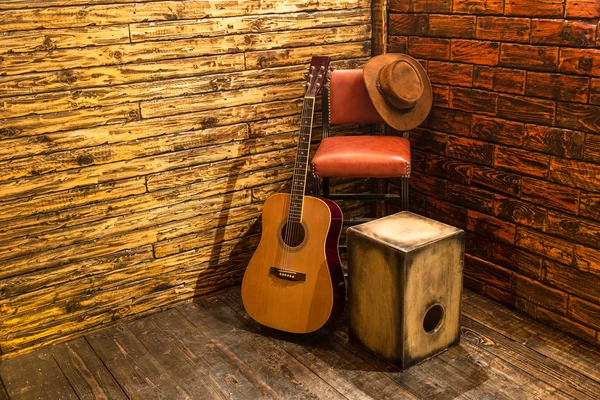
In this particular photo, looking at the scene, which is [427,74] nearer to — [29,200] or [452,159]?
[452,159]

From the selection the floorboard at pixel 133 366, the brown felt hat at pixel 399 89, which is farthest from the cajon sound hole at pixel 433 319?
the floorboard at pixel 133 366

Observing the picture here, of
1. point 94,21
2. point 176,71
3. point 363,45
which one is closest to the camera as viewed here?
point 94,21

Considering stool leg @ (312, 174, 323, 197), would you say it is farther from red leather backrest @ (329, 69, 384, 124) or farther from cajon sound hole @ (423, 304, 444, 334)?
cajon sound hole @ (423, 304, 444, 334)

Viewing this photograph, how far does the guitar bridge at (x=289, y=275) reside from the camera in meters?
3.06

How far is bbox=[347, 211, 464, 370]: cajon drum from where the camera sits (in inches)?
106

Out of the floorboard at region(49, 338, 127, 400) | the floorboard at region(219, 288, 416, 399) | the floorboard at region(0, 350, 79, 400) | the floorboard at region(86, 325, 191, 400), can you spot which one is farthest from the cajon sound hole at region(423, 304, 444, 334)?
the floorboard at region(0, 350, 79, 400)

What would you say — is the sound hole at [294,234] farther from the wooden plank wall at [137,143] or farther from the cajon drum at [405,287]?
the wooden plank wall at [137,143]

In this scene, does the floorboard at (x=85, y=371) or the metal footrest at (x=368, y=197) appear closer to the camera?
the floorboard at (x=85, y=371)

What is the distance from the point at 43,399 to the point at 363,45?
2463mm

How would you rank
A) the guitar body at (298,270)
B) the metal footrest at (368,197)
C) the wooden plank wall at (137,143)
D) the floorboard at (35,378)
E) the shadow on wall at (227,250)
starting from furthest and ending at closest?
1. the shadow on wall at (227,250)
2. the metal footrest at (368,197)
3. the guitar body at (298,270)
4. the wooden plank wall at (137,143)
5. the floorboard at (35,378)

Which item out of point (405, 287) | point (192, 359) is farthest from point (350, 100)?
point (192, 359)

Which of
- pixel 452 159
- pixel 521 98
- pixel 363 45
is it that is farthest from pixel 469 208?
pixel 363 45

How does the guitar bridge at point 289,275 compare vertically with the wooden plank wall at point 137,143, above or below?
below

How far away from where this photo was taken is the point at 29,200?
2.94m
